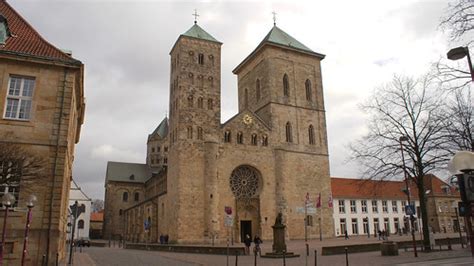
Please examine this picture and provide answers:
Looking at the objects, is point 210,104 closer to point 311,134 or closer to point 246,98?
point 246,98

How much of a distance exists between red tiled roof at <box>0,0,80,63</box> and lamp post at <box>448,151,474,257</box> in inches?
672

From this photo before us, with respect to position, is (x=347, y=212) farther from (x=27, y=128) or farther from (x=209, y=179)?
(x=27, y=128)

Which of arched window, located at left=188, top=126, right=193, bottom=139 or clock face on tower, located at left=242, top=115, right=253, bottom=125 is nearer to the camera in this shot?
arched window, located at left=188, top=126, right=193, bottom=139

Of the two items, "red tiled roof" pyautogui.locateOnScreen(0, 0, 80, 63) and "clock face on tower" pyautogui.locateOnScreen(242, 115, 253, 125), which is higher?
"clock face on tower" pyautogui.locateOnScreen(242, 115, 253, 125)

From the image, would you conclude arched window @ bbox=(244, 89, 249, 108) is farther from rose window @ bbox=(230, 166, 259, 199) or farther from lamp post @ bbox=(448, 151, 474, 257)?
lamp post @ bbox=(448, 151, 474, 257)

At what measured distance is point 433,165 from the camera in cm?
2502

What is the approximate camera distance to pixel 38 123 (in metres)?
17.2

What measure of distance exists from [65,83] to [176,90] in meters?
25.9

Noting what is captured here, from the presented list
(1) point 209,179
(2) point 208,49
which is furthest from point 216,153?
(2) point 208,49

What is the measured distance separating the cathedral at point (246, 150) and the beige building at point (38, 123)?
21.8 meters

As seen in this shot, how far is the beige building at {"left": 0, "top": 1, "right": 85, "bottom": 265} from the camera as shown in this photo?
15.8 metres

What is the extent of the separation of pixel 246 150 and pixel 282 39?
18082 millimetres

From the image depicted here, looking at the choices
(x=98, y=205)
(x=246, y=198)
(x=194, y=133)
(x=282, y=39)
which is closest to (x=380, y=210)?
(x=246, y=198)

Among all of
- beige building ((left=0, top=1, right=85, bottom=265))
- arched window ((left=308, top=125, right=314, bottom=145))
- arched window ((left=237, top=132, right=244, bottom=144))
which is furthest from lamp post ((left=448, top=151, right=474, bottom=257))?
arched window ((left=308, top=125, right=314, bottom=145))
